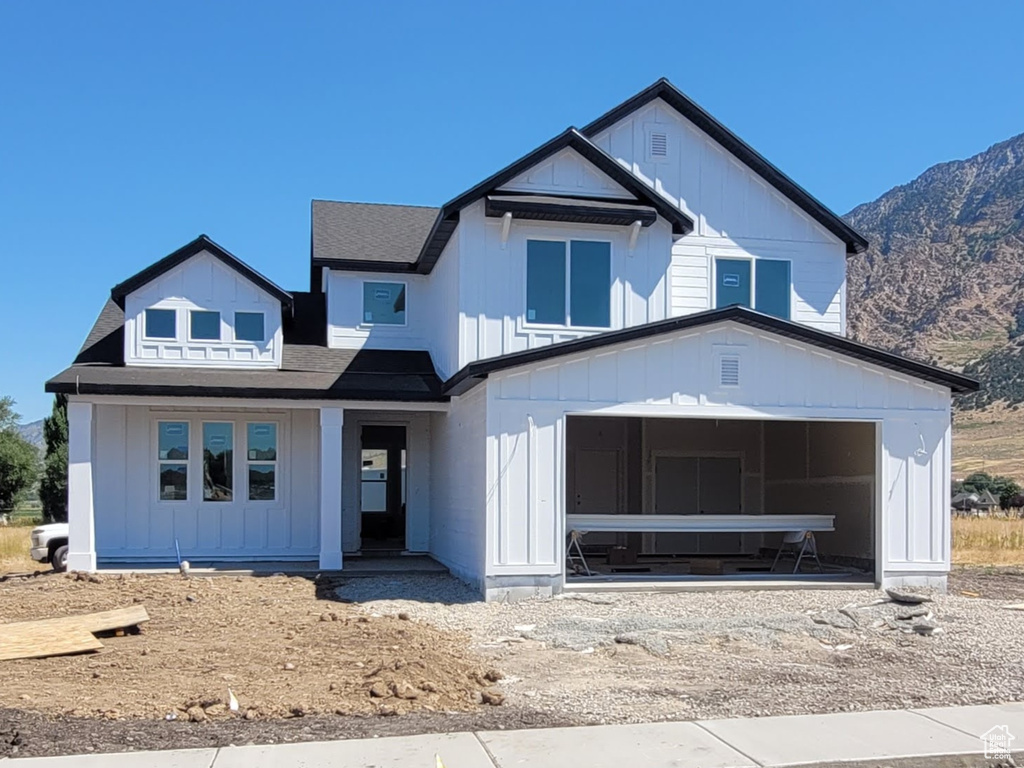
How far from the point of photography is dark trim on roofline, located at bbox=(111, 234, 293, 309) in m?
18.2

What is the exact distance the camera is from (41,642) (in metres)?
10.5

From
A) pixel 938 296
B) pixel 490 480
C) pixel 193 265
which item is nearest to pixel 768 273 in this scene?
pixel 490 480

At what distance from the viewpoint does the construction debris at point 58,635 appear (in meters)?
10.3

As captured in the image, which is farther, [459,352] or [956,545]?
[956,545]

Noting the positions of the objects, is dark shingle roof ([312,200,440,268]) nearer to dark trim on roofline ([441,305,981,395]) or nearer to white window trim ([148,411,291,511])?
white window trim ([148,411,291,511])

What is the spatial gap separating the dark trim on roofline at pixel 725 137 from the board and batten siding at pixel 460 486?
18.7 feet

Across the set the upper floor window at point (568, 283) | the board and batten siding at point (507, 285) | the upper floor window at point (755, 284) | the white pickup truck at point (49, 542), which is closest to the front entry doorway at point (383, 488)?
the board and batten siding at point (507, 285)

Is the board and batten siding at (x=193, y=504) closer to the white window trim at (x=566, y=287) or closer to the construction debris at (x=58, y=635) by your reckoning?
the white window trim at (x=566, y=287)

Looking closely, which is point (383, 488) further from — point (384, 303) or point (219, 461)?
point (384, 303)

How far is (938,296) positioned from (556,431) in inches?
5638

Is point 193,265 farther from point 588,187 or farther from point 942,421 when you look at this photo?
point 942,421

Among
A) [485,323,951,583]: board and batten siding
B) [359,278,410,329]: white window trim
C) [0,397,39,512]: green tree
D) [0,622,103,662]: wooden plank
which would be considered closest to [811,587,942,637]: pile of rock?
[485,323,951,583]: board and batten siding

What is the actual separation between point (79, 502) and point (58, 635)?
250 inches

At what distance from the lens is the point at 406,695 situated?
8500mm
